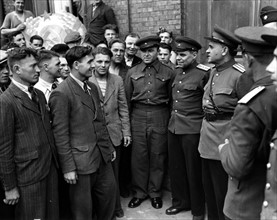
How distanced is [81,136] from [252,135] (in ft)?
5.91

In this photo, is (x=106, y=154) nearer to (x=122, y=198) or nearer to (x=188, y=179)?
(x=188, y=179)

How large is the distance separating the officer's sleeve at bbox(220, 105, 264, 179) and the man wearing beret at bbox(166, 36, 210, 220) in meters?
1.69

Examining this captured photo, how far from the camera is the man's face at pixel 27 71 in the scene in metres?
2.81

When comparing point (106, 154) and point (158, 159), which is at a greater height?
point (106, 154)

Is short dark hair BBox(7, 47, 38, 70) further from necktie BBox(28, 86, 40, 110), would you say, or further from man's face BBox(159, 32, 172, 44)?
man's face BBox(159, 32, 172, 44)

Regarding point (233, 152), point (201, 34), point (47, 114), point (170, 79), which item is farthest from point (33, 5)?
point (233, 152)

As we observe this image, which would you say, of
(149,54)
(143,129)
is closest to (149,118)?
(143,129)

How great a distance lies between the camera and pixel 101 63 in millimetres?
3764

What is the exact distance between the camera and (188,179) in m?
3.84

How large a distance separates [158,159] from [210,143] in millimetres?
1133

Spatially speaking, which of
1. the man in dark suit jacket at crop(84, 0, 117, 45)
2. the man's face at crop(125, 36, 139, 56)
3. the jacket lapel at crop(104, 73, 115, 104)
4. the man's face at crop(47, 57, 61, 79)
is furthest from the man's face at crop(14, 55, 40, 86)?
the man in dark suit jacket at crop(84, 0, 117, 45)

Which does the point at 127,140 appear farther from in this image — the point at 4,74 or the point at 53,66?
the point at 4,74

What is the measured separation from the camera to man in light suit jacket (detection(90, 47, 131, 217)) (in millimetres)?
3810

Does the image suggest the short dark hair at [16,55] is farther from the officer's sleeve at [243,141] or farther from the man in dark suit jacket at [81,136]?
the officer's sleeve at [243,141]
